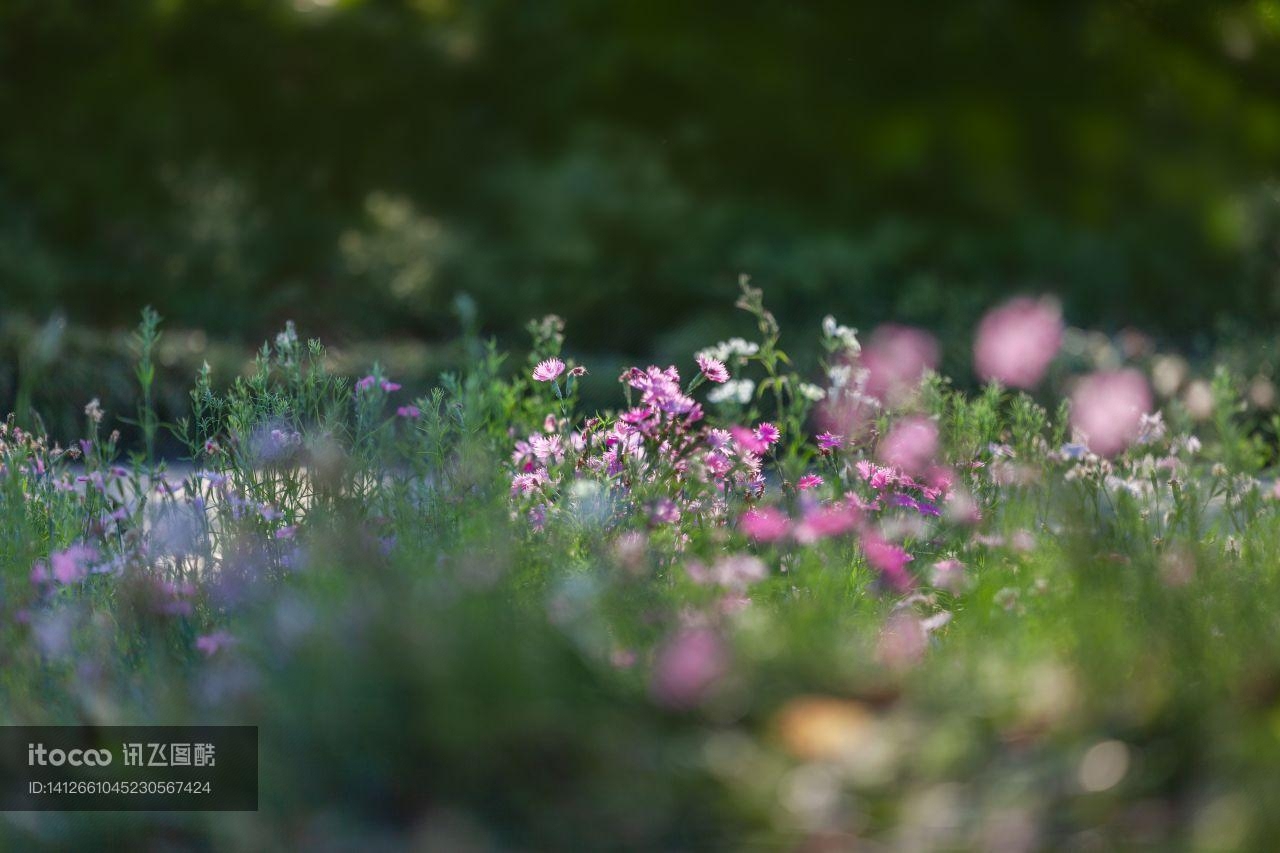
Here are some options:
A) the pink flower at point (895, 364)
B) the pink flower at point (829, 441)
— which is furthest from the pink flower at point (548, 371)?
the pink flower at point (895, 364)

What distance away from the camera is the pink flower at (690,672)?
1.96 m

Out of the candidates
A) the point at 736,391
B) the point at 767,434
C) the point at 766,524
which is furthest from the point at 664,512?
the point at 767,434

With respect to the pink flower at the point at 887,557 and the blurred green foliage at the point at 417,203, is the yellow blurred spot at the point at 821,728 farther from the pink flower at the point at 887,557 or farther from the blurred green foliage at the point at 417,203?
the blurred green foliage at the point at 417,203

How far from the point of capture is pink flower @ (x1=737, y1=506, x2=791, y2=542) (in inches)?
125

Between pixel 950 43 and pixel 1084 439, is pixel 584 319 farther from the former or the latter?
pixel 950 43

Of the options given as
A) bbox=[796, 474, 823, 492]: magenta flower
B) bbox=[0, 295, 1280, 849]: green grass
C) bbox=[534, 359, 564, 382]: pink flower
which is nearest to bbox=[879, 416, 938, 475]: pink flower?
bbox=[0, 295, 1280, 849]: green grass

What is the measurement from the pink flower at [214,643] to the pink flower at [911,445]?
1740 millimetres

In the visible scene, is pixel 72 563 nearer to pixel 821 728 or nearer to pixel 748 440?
pixel 748 440

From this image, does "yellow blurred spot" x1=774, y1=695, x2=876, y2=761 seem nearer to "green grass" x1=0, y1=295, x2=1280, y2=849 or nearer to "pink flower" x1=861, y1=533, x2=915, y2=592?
"green grass" x1=0, y1=295, x2=1280, y2=849

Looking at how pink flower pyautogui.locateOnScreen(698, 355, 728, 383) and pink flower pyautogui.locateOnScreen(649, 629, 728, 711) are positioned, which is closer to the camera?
pink flower pyautogui.locateOnScreen(649, 629, 728, 711)

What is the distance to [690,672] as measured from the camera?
195 cm

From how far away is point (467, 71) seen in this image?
1678cm

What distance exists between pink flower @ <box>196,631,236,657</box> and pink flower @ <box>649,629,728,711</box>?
1.20 metres

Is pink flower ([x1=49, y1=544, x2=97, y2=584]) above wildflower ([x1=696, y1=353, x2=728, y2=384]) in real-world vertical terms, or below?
below
